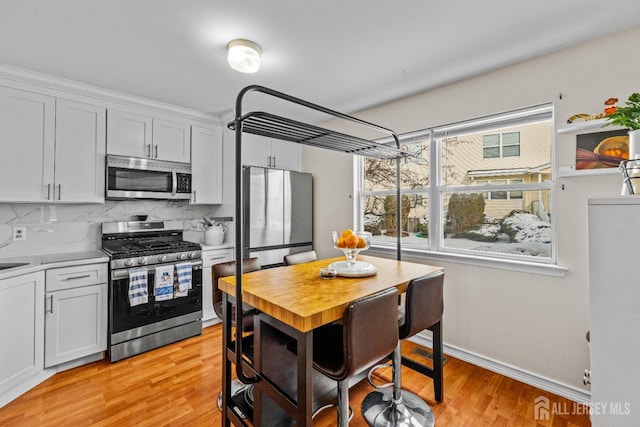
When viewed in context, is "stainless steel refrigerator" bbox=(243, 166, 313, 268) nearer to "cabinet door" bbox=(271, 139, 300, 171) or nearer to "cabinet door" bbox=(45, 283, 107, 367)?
"cabinet door" bbox=(271, 139, 300, 171)

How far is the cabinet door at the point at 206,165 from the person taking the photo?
345cm

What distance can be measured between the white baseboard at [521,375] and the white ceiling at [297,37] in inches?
93.5

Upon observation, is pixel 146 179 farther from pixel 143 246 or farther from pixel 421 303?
pixel 421 303

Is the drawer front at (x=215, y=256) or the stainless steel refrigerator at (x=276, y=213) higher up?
the stainless steel refrigerator at (x=276, y=213)

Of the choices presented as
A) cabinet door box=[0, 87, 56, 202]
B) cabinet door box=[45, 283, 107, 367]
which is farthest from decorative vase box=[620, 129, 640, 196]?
cabinet door box=[0, 87, 56, 202]

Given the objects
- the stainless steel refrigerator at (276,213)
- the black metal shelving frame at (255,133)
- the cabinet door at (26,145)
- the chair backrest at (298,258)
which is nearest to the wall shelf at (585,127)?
the black metal shelving frame at (255,133)

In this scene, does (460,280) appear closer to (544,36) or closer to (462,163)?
(462,163)

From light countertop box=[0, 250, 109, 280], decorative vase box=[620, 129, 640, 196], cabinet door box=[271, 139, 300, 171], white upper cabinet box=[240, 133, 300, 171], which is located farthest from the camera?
cabinet door box=[271, 139, 300, 171]

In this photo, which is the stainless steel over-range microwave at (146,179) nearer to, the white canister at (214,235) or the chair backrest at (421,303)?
the white canister at (214,235)

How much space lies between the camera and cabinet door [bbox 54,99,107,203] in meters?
2.60

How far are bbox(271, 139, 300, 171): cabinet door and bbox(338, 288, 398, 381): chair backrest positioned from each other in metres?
2.79

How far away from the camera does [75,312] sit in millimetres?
2459

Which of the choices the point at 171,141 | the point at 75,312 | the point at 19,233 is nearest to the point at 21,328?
the point at 75,312

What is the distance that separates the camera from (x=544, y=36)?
76.0 inches
